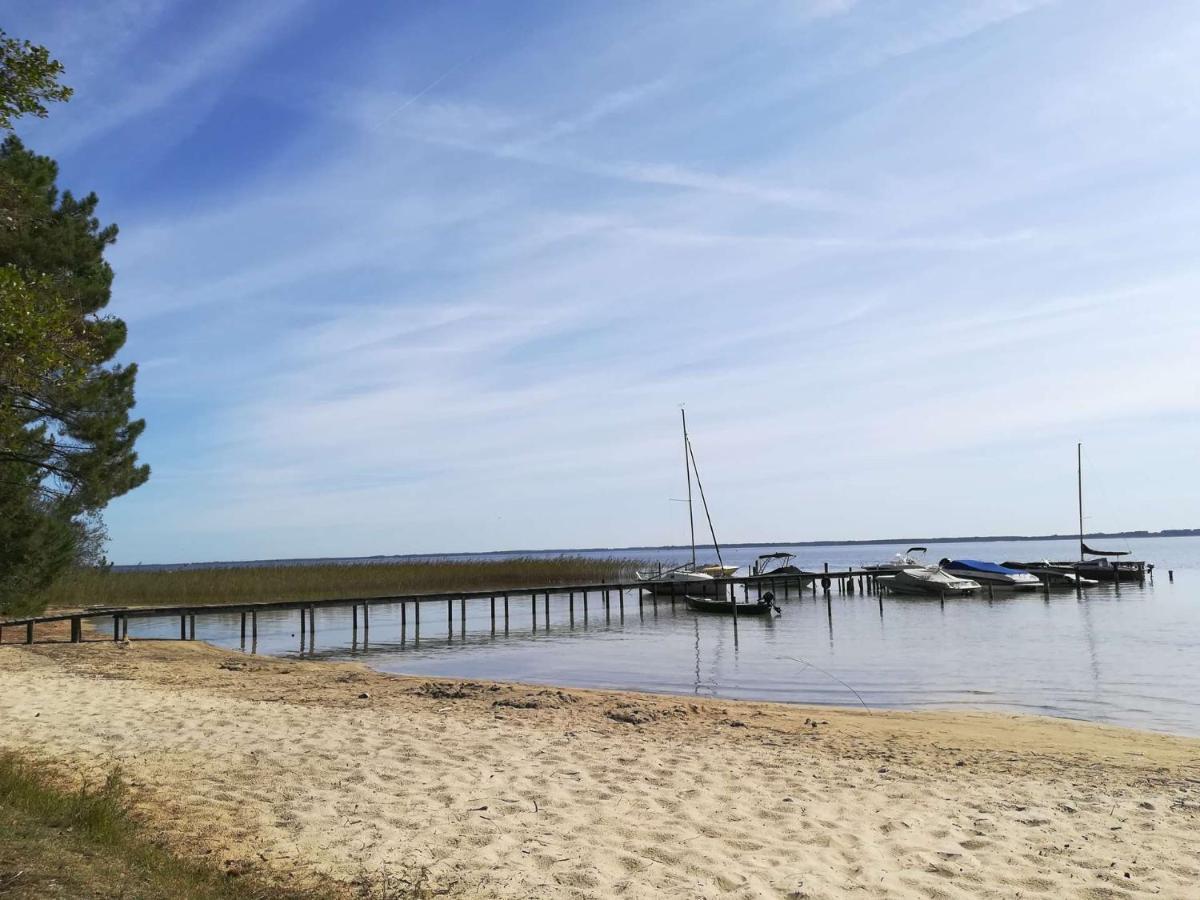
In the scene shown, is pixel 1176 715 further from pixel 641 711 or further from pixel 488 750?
pixel 488 750

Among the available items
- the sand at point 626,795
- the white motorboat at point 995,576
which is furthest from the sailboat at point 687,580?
the sand at point 626,795

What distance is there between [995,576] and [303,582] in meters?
40.6

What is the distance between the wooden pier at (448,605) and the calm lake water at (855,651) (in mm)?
740

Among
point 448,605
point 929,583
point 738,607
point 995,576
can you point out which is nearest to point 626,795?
point 738,607

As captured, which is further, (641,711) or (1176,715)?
(1176,715)

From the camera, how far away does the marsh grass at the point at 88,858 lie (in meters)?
4.09

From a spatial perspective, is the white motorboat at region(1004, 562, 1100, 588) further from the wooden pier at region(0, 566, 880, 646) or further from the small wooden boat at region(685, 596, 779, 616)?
the small wooden boat at region(685, 596, 779, 616)

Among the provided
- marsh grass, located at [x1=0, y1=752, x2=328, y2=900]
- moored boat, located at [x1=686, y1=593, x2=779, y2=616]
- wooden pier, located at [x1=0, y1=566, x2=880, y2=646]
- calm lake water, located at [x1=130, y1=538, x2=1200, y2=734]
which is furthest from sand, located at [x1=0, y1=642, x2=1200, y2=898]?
moored boat, located at [x1=686, y1=593, x2=779, y2=616]

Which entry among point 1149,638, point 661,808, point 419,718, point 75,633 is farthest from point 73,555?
point 1149,638

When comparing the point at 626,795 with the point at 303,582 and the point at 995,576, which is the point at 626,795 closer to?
the point at 303,582

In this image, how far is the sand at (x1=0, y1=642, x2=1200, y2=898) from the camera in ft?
18.2

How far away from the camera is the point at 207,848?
5.64 m

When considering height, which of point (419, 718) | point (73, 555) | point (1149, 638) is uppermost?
point (73, 555)

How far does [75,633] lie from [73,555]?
23.3ft
